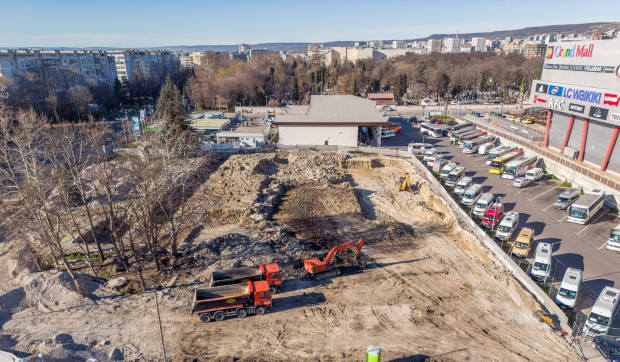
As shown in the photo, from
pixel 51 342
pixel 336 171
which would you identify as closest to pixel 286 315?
pixel 51 342

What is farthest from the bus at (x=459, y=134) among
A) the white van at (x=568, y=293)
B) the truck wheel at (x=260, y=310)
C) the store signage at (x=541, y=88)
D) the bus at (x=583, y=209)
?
the truck wheel at (x=260, y=310)

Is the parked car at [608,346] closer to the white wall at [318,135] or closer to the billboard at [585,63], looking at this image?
the billboard at [585,63]

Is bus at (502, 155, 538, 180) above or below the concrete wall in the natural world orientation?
below

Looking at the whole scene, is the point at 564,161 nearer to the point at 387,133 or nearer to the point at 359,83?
the point at 387,133

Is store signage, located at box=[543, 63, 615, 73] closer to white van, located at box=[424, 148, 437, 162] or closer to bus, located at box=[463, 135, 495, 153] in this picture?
bus, located at box=[463, 135, 495, 153]

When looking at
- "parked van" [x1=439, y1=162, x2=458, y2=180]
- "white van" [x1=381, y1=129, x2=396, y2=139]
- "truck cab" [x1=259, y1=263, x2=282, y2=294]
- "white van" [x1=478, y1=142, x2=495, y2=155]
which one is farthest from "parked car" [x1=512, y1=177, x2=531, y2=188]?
"truck cab" [x1=259, y1=263, x2=282, y2=294]

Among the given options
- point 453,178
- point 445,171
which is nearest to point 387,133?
point 445,171
